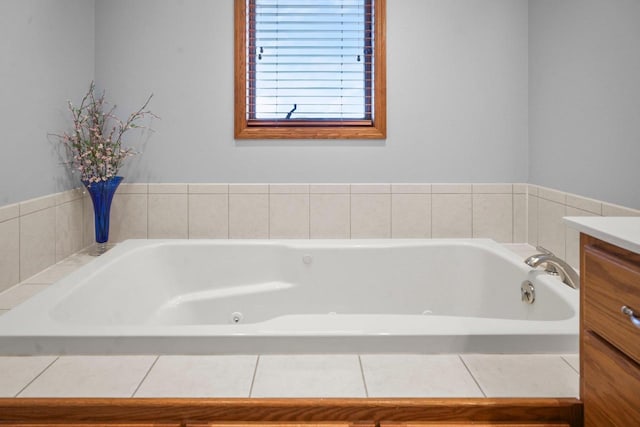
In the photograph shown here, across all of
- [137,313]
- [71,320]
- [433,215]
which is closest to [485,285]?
[433,215]

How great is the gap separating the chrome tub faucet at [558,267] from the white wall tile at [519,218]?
782mm

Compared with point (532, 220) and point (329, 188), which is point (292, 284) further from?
point (532, 220)

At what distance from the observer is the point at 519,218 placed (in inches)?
111

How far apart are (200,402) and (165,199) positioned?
176cm

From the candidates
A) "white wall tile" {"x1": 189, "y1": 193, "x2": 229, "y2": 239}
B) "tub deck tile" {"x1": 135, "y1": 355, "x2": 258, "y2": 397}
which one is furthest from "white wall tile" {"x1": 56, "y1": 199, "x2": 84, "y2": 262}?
"tub deck tile" {"x1": 135, "y1": 355, "x2": 258, "y2": 397}

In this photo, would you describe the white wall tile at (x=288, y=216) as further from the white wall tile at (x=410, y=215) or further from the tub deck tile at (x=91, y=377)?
the tub deck tile at (x=91, y=377)

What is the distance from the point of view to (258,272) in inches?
102

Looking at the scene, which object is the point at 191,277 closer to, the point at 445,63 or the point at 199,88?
the point at 199,88

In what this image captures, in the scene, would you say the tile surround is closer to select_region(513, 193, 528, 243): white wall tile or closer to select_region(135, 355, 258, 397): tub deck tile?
select_region(513, 193, 528, 243): white wall tile

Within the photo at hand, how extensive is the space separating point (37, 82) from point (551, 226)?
2447 millimetres

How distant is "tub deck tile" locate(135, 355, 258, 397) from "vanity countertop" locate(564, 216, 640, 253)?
0.84m

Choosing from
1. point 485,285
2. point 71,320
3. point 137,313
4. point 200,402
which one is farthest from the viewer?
point 485,285

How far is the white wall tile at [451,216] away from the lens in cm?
280

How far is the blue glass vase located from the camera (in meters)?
2.53
